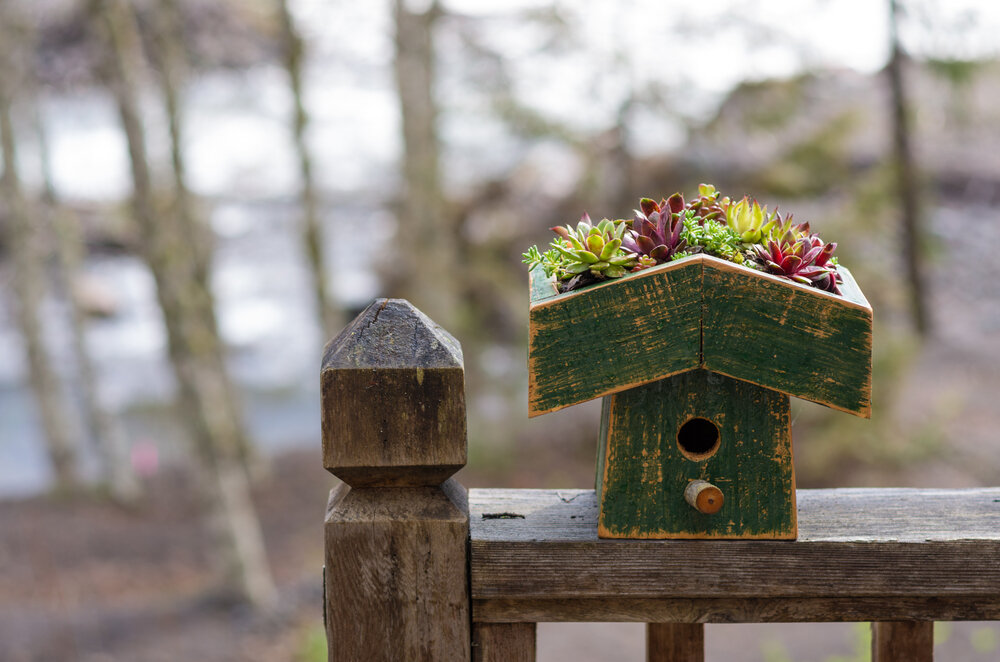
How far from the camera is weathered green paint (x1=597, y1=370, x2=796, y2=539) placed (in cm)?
133

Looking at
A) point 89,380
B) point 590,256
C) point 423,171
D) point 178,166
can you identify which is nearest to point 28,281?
point 89,380

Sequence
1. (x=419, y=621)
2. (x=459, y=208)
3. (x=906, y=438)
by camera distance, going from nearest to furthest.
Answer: (x=419, y=621) → (x=906, y=438) → (x=459, y=208)

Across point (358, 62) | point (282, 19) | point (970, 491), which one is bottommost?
point (970, 491)

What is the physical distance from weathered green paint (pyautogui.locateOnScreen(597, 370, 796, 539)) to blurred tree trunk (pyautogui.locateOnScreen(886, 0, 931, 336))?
9.40m

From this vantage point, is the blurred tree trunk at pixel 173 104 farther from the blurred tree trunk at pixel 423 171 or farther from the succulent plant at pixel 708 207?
the succulent plant at pixel 708 207

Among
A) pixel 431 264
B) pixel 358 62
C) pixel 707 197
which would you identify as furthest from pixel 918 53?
pixel 707 197

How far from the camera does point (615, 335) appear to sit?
4.17ft

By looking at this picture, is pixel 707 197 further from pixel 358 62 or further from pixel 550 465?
pixel 358 62

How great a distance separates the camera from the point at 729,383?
1.37 meters

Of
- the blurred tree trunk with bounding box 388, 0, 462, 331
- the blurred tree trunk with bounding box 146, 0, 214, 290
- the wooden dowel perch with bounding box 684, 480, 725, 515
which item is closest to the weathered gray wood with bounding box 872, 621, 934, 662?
the wooden dowel perch with bounding box 684, 480, 725, 515

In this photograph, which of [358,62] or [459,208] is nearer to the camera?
[459,208]

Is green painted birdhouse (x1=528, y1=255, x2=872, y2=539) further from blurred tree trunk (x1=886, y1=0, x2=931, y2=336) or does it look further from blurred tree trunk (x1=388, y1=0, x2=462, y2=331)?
blurred tree trunk (x1=886, y1=0, x2=931, y2=336)

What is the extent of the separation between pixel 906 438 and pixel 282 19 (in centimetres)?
750

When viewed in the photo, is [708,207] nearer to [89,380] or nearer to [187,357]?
[187,357]
